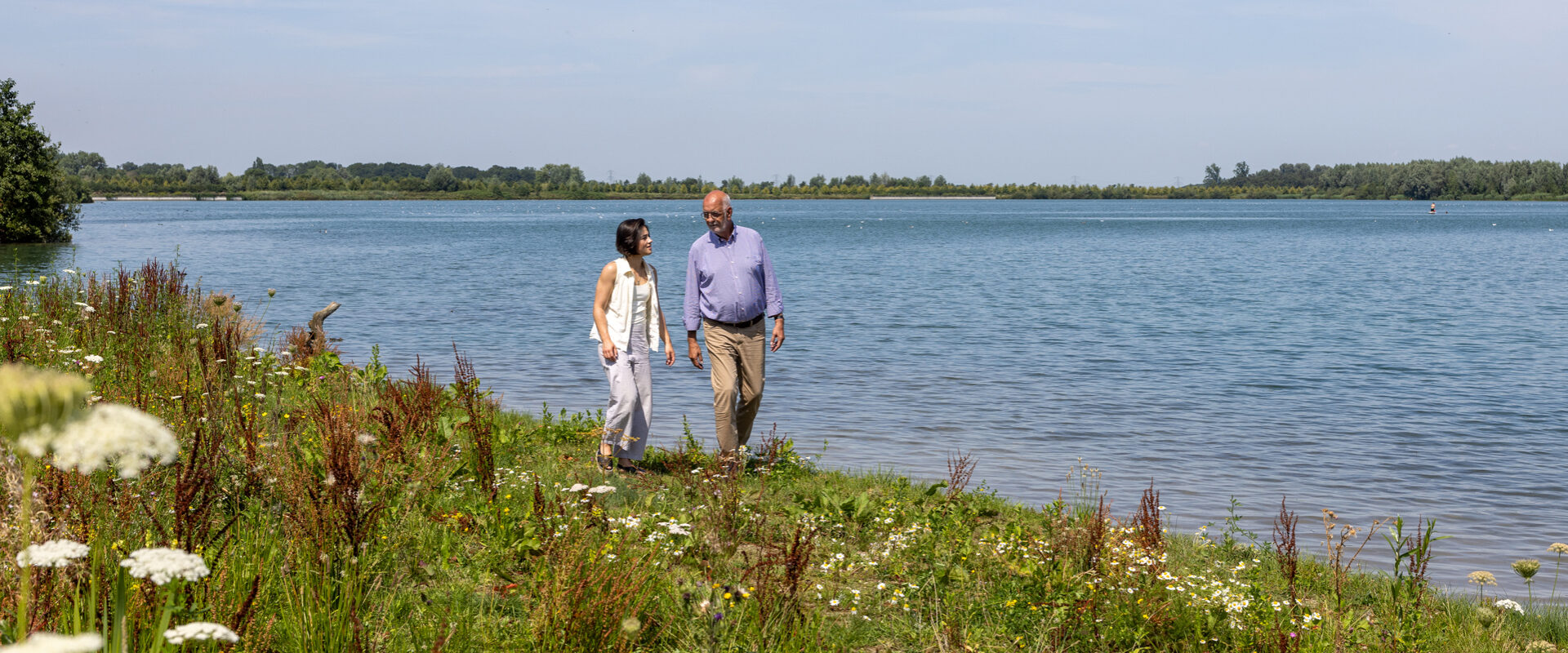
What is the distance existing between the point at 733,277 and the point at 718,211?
0.59 meters

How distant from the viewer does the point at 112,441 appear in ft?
5.36

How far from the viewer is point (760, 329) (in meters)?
8.70

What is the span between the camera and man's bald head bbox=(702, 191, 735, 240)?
8.09 meters

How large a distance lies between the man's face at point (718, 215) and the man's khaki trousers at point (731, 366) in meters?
0.75

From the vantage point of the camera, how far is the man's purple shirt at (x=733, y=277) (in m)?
8.38

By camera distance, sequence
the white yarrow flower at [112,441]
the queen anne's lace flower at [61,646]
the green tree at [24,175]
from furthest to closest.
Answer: the green tree at [24,175], the white yarrow flower at [112,441], the queen anne's lace flower at [61,646]

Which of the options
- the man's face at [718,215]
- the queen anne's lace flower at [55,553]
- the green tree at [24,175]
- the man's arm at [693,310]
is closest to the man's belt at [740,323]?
the man's arm at [693,310]

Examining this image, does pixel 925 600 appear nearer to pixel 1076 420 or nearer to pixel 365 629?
pixel 365 629

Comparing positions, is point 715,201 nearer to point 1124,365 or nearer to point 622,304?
point 622,304

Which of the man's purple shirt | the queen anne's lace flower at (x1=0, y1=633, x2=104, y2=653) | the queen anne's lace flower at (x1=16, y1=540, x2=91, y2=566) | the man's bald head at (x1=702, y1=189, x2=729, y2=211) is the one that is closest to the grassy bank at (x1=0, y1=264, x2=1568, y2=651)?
the queen anne's lace flower at (x1=16, y1=540, x2=91, y2=566)

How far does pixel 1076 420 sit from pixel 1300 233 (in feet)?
251

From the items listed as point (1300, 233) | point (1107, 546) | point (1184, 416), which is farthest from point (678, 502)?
point (1300, 233)

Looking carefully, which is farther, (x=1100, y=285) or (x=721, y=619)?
(x=1100, y=285)

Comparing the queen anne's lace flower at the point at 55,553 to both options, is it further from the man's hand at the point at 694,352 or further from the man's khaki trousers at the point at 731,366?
the man's khaki trousers at the point at 731,366
